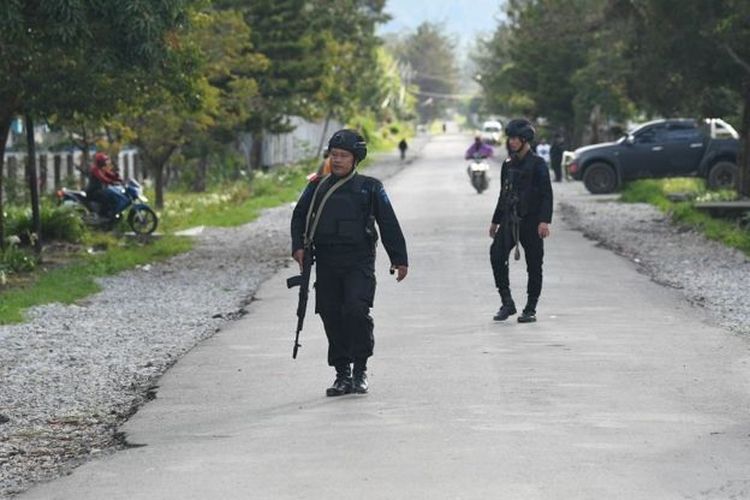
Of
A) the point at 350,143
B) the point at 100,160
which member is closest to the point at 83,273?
the point at 100,160

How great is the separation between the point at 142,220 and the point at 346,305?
60.2 feet

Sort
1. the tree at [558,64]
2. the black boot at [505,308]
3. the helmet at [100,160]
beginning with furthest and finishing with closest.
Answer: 1. the tree at [558,64]
2. the helmet at [100,160]
3. the black boot at [505,308]

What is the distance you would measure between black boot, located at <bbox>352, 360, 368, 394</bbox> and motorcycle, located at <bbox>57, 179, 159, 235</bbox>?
59.1 feet

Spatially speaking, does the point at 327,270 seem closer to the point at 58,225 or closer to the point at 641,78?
the point at 58,225

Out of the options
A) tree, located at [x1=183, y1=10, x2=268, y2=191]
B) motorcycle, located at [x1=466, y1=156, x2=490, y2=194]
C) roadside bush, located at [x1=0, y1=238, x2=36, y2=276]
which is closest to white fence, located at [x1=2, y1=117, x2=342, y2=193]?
tree, located at [x1=183, y1=10, x2=268, y2=191]

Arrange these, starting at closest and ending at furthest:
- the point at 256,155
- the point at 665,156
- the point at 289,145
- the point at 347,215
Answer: the point at 347,215 → the point at 665,156 → the point at 256,155 → the point at 289,145

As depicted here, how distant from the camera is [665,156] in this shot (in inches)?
1735

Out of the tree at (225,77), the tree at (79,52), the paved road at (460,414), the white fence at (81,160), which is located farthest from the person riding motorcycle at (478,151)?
the paved road at (460,414)

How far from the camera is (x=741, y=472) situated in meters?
8.46

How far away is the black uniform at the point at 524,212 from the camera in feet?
50.8

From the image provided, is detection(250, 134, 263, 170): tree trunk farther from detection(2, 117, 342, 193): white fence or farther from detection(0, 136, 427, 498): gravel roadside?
detection(0, 136, 427, 498): gravel roadside

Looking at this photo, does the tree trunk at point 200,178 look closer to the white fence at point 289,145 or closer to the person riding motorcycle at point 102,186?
the white fence at point 289,145

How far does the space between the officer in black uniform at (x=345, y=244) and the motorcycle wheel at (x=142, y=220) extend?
1798cm

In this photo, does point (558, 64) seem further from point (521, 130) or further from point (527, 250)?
point (521, 130)
